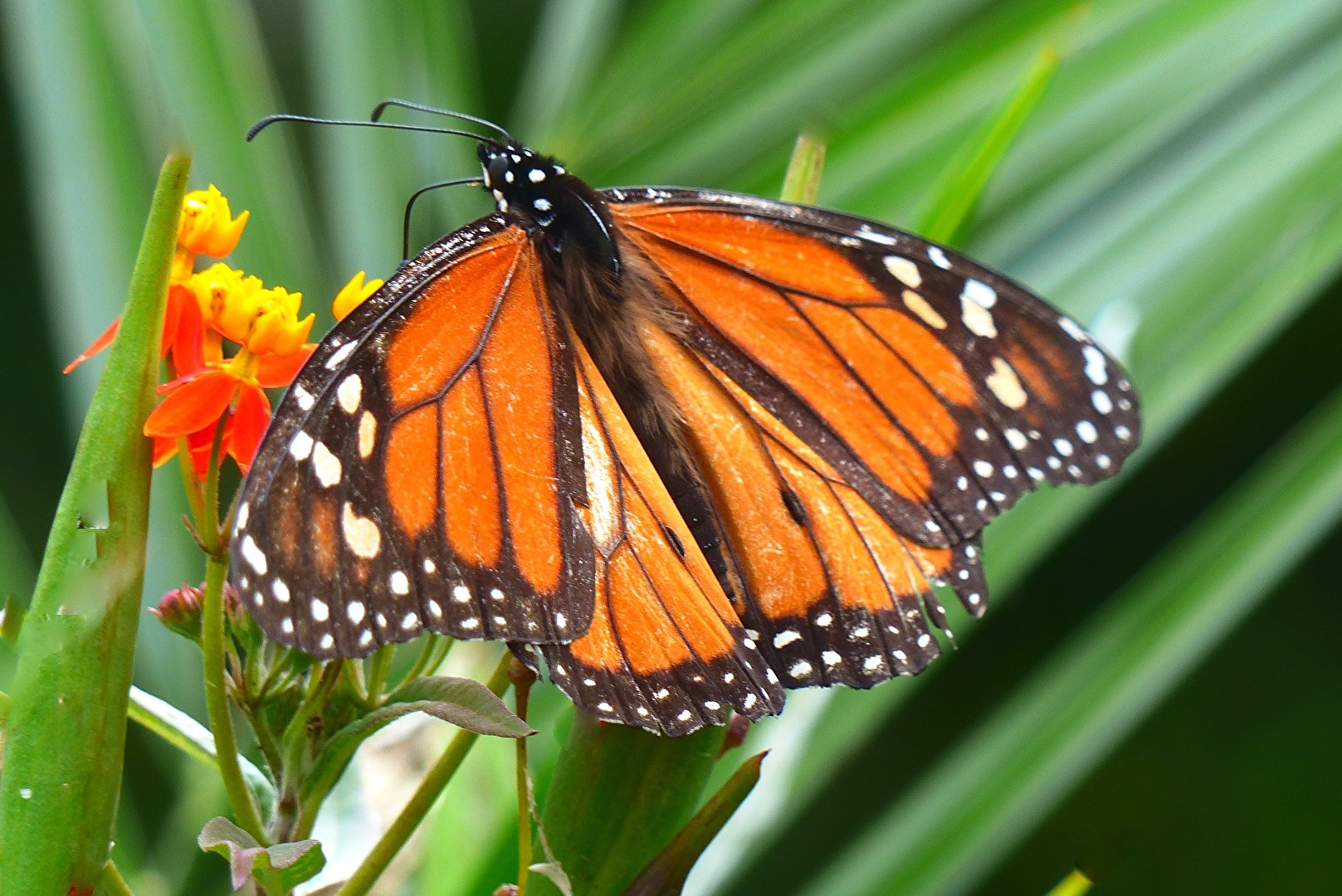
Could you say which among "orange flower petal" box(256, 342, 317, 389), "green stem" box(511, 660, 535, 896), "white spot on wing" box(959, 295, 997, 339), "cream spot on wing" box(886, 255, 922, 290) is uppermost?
"orange flower petal" box(256, 342, 317, 389)

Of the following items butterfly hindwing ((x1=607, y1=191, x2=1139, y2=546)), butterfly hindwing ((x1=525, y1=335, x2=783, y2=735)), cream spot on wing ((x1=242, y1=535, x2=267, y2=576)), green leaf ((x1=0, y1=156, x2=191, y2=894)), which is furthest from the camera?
butterfly hindwing ((x1=607, y1=191, x2=1139, y2=546))

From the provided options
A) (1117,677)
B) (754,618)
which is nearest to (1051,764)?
(1117,677)

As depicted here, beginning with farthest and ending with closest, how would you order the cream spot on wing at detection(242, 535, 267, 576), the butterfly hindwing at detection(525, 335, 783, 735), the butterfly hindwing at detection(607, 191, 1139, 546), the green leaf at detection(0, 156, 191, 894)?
1. the butterfly hindwing at detection(607, 191, 1139, 546)
2. the butterfly hindwing at detection(525, 335, 783, 735)
3. the cream spot on wing at detection(242, 535, 267, 576)
4. the green leaf at detection(0, 156, 191, 894)

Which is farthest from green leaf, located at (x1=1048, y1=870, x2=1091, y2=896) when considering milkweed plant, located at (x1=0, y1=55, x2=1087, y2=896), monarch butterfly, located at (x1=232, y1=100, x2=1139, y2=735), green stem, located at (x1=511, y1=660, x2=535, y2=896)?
green stem, located at (x1=511, y1=660, x2=535, y2=896)

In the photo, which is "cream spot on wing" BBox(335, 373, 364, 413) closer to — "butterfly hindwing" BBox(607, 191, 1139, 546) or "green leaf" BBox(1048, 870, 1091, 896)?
"butterfly hindwing" BBox(607, 191, 1139, 546)

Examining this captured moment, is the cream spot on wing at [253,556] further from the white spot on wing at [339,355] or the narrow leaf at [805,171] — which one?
the narrow leaf at [805,171]

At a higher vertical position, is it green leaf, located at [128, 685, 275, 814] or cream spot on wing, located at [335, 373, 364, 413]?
cream spot on wing, located at [335, 373, 364, 413]

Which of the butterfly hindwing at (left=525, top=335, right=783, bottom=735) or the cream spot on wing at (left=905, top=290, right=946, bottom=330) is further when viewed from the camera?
the cream spot on wing at (left=905, top=290, right=946, bottom=330)
